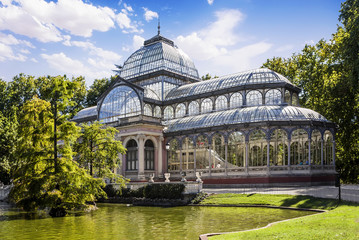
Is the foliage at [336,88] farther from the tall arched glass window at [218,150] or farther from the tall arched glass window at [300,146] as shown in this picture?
the tall arched glass window at [218,150]

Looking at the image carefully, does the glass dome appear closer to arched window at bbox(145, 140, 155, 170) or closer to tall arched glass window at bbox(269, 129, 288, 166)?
arched window at bbox(145, 140, 155, 170)

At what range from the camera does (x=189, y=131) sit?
4156cm

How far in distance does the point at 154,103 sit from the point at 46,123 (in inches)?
966

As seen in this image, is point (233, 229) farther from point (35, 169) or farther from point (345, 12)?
point (345, 12)

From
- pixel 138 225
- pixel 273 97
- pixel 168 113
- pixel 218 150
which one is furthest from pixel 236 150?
pixel 138 225

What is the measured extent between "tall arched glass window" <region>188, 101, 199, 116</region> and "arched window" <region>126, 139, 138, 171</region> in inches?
333

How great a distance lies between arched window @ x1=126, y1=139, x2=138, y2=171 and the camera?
4384cm

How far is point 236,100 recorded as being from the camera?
142 ft

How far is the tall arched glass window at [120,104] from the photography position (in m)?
46.8

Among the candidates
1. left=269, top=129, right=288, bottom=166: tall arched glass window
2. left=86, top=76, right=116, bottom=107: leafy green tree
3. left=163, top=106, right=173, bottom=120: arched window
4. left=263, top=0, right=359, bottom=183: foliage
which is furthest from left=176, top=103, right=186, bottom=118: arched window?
left=86, top=76, right=116, bottom=107: leafy green tree

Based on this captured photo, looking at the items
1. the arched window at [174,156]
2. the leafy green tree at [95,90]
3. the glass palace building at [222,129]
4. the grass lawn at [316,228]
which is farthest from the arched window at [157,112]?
the grass lawn at [316,228]

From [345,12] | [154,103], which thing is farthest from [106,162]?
[345,12]

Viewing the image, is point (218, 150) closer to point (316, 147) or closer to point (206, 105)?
point (206, 105)

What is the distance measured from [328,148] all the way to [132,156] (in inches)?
892
